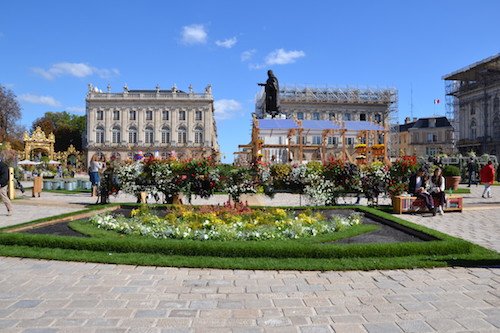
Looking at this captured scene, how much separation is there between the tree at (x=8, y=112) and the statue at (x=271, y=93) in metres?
42.2

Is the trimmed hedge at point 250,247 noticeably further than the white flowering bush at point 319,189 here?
No

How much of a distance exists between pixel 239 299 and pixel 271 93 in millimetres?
15225

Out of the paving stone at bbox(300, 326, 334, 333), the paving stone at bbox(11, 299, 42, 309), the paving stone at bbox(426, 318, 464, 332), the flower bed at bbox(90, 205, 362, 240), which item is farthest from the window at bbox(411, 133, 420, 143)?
the paving stone at bbox(11, 299, 42, 309)

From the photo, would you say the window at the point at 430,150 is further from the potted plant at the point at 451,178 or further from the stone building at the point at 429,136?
the potted plant at the point at 451,178

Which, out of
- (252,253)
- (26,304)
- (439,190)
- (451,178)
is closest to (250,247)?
(252,253)

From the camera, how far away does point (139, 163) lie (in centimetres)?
1334

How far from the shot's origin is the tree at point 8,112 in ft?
167

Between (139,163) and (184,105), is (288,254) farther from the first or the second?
(184,105)

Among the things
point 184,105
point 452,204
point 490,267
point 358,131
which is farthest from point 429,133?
point 490,267

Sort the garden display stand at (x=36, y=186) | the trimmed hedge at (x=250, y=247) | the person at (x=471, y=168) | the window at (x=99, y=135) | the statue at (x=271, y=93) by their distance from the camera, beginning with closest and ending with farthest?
the trimmed hedge at (x=250, y=247)
the garden display stand at (x=36, y=186)
the statue at (x=271, y=93)
the person at (x=471, y=168)
the window at (x=99, y=135)

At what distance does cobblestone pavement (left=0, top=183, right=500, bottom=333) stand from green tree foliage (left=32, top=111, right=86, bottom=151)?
80.6m

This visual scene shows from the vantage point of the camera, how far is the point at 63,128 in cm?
8050

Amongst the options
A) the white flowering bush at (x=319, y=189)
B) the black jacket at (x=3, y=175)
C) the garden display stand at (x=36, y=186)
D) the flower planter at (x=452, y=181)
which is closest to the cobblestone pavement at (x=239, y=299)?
the black jacket at (x=3, y=175)

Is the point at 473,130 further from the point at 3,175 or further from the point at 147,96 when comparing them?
the point at 3,175
